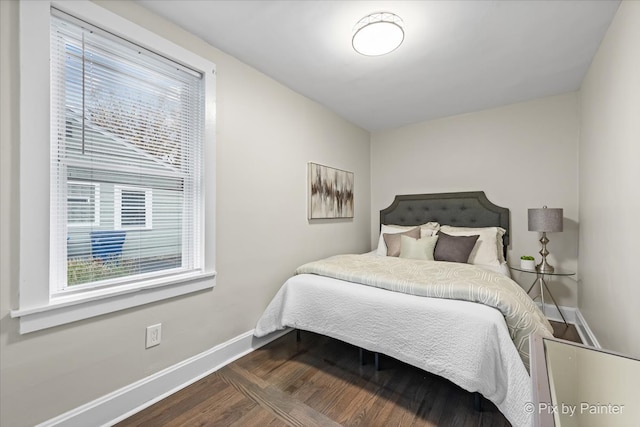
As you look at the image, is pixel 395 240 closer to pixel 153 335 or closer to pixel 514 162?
pixel 514 162

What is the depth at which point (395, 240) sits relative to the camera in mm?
3002

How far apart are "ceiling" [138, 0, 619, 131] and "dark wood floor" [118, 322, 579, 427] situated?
233 centimetres

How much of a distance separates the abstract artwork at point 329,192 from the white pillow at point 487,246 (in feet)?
4.15

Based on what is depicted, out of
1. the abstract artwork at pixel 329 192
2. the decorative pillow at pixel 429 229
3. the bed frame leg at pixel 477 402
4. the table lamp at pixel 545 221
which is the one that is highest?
the abstract artwork at pixel 329 192

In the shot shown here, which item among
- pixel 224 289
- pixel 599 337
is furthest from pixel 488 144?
pixel 224 289

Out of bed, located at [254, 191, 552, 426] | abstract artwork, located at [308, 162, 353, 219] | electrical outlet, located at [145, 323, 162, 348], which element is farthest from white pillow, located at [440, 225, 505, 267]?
electrical outlet, located at [145, 323, 162, 348]

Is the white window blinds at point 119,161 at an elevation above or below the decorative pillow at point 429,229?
above

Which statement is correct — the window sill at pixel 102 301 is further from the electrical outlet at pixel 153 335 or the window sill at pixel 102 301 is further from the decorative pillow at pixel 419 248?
the decorative pillow at pixel 419 248

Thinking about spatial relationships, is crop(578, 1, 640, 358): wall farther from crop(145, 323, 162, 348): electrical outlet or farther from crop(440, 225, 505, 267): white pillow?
crop(145, 323, 162, 348): electrical outlet

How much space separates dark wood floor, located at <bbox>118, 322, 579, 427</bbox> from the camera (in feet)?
4.75

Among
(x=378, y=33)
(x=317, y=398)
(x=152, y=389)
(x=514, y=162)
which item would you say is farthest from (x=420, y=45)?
(x=152, y=389)

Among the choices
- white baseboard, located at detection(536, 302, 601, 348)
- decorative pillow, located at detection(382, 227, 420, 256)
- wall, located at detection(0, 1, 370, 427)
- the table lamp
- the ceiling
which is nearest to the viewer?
wall, located at detection(0, 1, 370, 427)

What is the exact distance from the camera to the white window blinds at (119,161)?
4.32ft

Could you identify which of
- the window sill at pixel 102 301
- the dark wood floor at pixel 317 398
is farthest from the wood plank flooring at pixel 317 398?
the window sill at pixel 102 301
